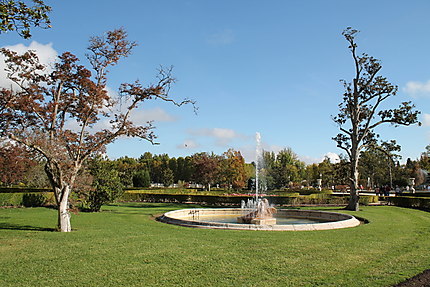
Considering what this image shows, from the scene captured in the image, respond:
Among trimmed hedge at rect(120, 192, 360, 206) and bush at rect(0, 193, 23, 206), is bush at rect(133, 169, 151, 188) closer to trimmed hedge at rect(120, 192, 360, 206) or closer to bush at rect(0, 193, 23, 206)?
trimmed hedge at rect(120, 192, 360, 206)

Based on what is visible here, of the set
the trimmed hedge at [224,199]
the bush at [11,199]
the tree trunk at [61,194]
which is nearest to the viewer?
the tree trunk at [61,194]

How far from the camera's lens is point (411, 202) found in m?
25.8

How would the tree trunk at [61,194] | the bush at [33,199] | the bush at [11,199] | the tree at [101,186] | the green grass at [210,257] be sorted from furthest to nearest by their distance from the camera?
1. the bush at [33,199]
2. the bush at [11,199]
3. the tree at [101,186]
4. the tree trunk at [61,194]
5. the green grass at [210,257]

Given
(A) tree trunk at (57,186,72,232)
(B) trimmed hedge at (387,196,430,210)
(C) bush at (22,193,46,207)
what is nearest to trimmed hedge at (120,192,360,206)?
(B) trimmed hedge at (387,196,430,210)

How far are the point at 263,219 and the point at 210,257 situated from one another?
7.58m

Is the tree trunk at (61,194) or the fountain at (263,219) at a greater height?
the tree trunk at (61,194)

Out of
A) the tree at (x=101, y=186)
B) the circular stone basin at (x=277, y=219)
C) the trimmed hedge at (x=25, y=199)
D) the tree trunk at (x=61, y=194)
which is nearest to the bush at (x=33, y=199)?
the trimmed hedge at (x=25, y=199)

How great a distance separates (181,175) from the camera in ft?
264

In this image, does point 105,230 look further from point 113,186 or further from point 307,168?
point 307,168

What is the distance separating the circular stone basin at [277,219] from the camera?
1323 cm

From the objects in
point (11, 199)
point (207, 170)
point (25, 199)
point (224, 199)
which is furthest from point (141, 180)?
point (11, 199)

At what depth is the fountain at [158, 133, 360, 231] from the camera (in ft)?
43.5

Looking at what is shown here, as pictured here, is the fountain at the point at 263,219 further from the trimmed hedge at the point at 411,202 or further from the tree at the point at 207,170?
the tree at the point at 207,170

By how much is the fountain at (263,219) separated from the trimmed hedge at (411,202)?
10676 mm
